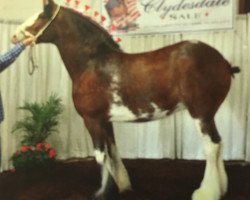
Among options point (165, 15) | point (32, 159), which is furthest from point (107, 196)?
point (165, 15)

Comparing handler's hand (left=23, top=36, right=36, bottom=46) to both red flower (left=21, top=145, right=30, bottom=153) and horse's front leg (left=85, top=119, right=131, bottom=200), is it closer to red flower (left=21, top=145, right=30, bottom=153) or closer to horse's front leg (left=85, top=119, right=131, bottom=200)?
horse's front leg (left=85, top=119, right=131, bottom=200)

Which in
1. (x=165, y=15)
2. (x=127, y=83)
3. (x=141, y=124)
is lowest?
(x=141, y=124)

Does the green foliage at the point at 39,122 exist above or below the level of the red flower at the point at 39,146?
above

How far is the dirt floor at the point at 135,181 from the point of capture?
183 cm

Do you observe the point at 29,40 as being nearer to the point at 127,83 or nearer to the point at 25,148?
the point at 127,83

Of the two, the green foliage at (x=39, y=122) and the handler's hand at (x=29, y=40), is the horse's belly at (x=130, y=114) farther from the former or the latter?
the green foliage at (x=39, y=122)

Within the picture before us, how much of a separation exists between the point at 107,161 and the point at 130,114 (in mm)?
A: 237

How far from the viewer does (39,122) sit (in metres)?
2.33

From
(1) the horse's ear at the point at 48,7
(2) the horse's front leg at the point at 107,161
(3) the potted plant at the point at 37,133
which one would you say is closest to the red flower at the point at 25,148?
(3) the potted plant at the point at 37,133

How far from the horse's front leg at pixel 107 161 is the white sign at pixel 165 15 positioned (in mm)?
529

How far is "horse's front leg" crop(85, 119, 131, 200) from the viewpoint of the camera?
1.78 meters

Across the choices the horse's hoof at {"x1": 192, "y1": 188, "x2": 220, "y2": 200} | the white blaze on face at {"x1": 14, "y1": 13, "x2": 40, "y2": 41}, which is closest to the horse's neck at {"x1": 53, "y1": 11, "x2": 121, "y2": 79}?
the white blaze on face at {"x1": 14, "y1": 13, "x2": 40, "y2": 41}

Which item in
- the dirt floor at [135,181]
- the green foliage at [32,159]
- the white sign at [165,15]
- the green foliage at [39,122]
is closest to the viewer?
the dirt floor at [135,181]

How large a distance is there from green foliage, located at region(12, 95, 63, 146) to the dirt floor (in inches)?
8.2
